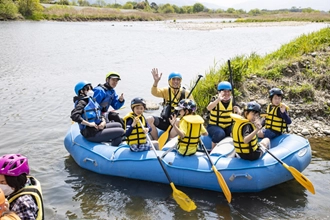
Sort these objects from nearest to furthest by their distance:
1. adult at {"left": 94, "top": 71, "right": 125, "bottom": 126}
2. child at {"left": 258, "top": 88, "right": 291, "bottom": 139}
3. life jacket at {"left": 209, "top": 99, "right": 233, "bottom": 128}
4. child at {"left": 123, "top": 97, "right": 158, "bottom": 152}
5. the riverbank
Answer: child at {"left": 123, "top": 97, "right": 158, "bottom": 152}, child at {"left": 258, "top": 88, "right": 291, "bottom": 139}, life jacket at {"left": 209, "top": 99, "right": 233, "bottom": 128}, adult at {"left": 94, "top": 71, "right": 125, "bottom": 126}, the riverbank

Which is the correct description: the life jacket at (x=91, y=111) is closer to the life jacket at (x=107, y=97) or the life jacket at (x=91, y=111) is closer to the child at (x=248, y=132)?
the life jacket at (x=107, y=97)

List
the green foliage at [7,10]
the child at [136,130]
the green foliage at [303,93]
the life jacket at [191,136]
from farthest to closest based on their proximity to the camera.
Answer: the green foliage at [7,10] < the green foliage at [303,93] < the child at [136,130] < the life jacket at [191,136]

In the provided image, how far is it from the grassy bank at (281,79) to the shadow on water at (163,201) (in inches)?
132

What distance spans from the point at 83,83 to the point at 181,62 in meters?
11.1

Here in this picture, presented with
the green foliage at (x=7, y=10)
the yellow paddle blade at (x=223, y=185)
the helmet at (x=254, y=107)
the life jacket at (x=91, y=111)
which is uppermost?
the green foliage at (x=7, y=10)

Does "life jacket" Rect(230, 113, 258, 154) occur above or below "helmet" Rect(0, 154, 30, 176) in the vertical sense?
below

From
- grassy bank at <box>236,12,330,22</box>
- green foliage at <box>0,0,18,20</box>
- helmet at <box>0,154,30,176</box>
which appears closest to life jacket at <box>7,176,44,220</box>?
helmet at <box>0,154,30,176</box>

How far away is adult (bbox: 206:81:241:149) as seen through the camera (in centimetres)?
602

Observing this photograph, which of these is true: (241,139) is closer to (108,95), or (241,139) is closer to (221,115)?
(221,115)

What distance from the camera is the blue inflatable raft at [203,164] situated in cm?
507

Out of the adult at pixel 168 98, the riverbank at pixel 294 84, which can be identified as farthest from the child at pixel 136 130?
the riverbank at pixel 294 84

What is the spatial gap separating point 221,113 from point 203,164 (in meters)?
1.22

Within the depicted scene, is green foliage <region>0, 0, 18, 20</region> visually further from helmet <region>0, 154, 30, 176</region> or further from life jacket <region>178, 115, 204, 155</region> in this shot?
helmet <region>0, 154, 30, 176</region>

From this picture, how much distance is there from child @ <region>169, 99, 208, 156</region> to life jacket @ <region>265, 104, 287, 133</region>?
1.40 m
